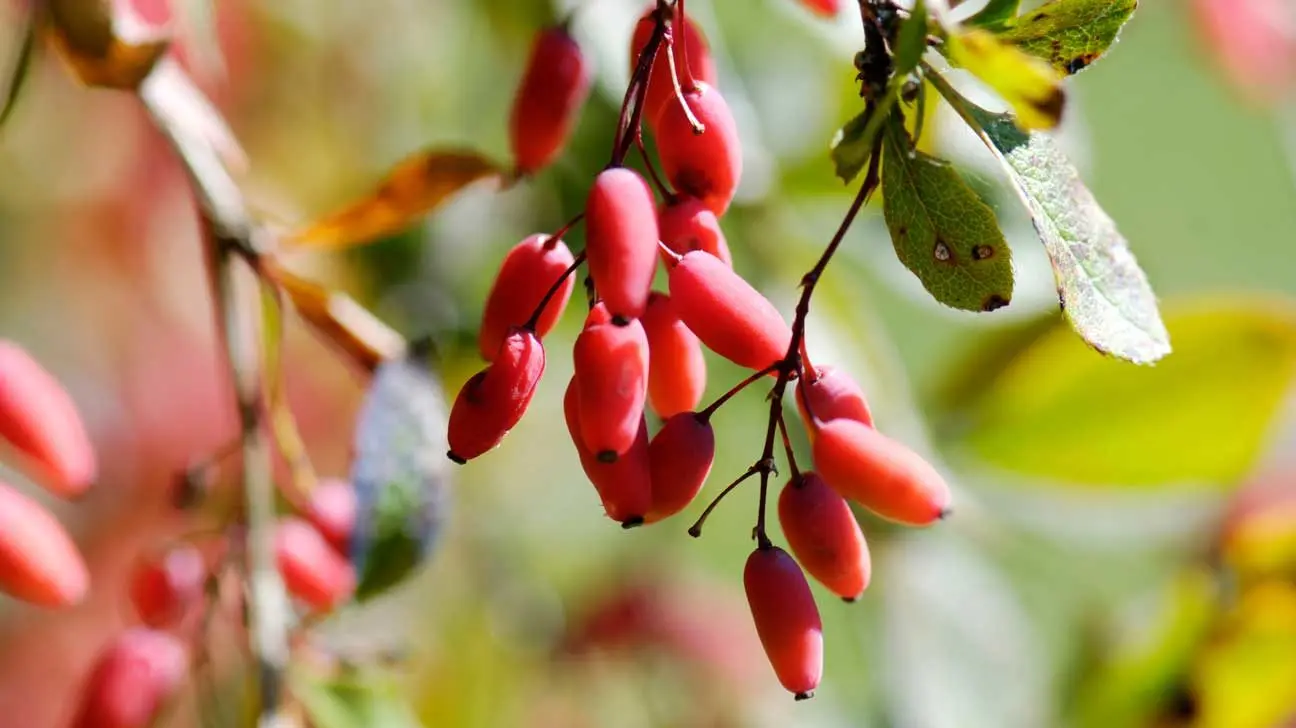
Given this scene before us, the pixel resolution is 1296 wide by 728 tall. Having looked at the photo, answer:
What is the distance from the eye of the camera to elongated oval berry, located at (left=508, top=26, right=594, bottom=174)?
0.65 m

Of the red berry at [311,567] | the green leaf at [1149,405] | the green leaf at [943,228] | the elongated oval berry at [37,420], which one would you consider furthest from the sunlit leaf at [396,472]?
the green leaf at [1149,405]

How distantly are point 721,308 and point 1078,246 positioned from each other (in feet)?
0.38

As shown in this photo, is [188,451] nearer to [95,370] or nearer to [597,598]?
[95,370]

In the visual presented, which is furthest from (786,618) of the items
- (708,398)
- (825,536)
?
(708,398)

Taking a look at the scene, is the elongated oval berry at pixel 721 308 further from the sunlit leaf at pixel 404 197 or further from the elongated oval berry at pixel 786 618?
the sunlit leaf at pixel 404 197

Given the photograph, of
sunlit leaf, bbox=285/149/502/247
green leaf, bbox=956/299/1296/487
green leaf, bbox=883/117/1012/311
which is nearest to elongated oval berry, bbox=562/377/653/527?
green leaf, bbox=883/117/1012/311

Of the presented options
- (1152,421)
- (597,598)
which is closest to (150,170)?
(597,598)

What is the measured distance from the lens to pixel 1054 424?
1228mm

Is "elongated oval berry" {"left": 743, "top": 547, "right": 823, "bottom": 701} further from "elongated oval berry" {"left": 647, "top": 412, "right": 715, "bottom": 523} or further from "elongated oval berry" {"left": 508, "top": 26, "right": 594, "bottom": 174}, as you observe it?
"elongated oval berry" {"left": 508, "top": 26, "right": 594, "bottom": 174}

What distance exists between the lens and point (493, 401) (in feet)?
1.64

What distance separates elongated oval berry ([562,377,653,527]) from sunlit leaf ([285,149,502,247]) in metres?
0.26

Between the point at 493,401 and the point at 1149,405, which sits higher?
the point at 493,401

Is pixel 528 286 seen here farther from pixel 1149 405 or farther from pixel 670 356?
pixel 1149 405

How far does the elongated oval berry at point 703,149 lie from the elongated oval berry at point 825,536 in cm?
10
